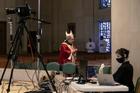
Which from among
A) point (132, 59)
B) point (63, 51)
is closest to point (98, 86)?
point (132, 59)

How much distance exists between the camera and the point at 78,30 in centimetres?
1596

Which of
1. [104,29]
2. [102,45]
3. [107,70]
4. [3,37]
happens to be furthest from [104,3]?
[107,70]

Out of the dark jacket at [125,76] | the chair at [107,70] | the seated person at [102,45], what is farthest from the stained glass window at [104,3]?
the dark jacket at [125,76]

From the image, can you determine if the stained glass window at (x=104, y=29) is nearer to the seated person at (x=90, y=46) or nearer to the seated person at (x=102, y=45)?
the seated person at (x=102, y=45)

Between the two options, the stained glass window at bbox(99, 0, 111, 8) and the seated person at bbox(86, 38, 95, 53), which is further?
the seated person at bbox(86, 38, 95, 53)

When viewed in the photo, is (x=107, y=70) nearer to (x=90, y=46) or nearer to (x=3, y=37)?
(x=90, y=46)

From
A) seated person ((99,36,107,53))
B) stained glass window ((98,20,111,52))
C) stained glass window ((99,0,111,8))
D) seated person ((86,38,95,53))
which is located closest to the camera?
seated person ((99,36,107,53))

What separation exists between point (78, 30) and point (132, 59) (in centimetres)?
1023

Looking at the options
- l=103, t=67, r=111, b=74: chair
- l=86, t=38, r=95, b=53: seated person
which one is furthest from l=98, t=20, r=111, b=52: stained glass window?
l=103, t=67, r=111, b=74: chair

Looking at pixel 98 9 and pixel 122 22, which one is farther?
pixel 98 9

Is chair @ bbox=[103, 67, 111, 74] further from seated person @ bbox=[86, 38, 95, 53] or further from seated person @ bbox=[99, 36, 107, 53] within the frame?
seated person @ bbox=[86, 38, 95, 53]

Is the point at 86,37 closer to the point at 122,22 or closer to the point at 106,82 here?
the point at 122,22

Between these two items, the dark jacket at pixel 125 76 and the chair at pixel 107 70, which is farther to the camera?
the chair at pixel 107 70

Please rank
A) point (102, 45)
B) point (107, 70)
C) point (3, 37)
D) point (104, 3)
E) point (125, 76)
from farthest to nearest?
point (3, 37) → point (104, 3) → point (102, 45) → point (107, 70) → point (125, 76)
